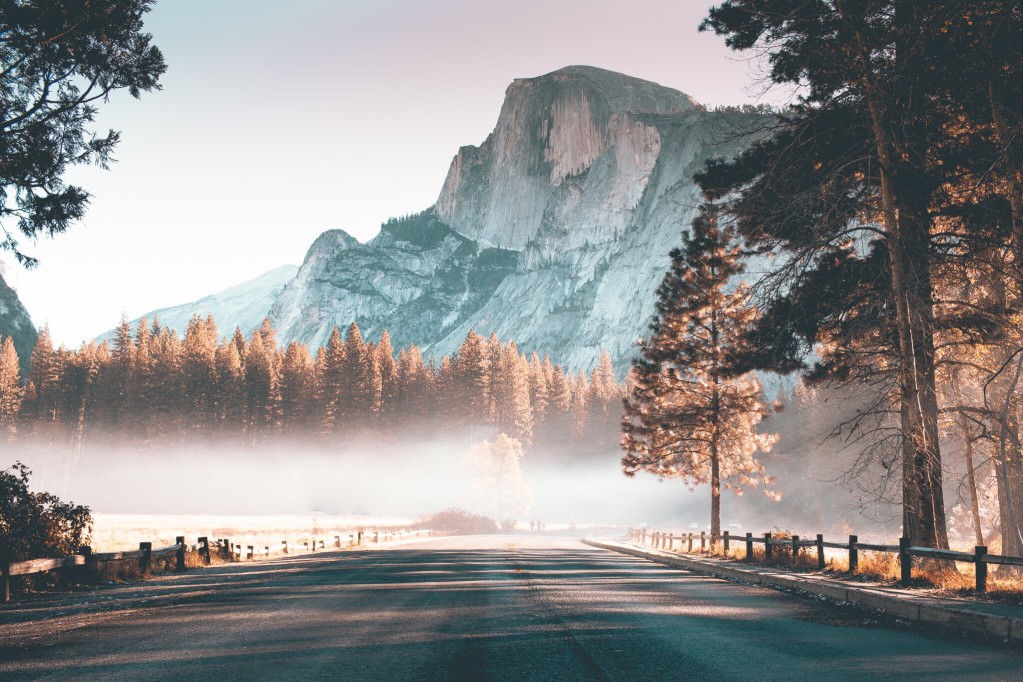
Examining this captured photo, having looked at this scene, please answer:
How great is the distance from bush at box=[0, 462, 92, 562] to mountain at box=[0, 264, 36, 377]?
648ft

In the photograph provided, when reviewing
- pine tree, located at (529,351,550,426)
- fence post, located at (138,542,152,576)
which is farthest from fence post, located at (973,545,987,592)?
pine tree, located at (529,351,550,426)

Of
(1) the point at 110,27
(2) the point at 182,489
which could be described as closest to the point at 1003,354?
(1) the point at 110,27

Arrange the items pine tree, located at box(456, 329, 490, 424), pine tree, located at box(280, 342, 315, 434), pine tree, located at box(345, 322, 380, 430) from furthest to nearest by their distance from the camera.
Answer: pine tree, located at box(456, 329, 490, 424) → pine tree, located at box(280, 342, 315, 434) → pine tree, located at box(345, 322, 380, 430)

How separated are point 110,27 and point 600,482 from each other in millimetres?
109621

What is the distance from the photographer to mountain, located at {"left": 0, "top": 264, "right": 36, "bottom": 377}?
607 ft

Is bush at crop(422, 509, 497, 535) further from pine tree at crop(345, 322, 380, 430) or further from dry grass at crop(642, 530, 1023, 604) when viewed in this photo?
dry grass at crop(642, 530, 1023, 604)

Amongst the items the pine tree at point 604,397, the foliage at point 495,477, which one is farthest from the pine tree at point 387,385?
the pine tree at point 604,397

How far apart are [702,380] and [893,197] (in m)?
17.8

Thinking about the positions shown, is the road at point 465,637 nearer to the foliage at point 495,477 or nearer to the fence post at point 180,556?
the fence post at point 180,556

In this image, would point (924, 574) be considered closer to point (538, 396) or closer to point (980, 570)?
point (980, 570)

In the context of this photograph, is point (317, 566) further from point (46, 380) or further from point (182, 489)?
point (46, 380)

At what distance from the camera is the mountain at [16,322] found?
184875 millimetres

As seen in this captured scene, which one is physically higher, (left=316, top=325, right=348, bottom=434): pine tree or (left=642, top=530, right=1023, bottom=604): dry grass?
(left=316, top=325, right=348, bottom=434): pine tree

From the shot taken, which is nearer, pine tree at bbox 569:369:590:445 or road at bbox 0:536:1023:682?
road at bbox 0:536:1023:682
